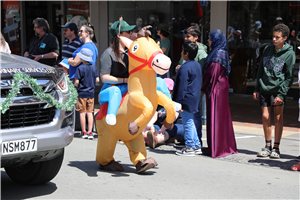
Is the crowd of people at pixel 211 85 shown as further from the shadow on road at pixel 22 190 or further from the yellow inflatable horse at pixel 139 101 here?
the shadow on road at pixel 22 190

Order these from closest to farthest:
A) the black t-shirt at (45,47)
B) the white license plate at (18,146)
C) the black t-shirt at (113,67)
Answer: the white license plate at (18,146), the black t-shirt at (113,67), the black t-shirt at (45,47)

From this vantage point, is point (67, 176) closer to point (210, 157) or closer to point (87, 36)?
point (210, 157)

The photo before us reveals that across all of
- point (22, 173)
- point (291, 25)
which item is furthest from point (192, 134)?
point (291, 25)

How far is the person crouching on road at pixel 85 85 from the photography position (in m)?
7.57

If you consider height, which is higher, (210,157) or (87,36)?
(87,36)

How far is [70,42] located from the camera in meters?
8.66

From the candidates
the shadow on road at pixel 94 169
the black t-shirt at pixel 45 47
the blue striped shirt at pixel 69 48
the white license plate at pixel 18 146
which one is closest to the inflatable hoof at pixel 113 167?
the shadow on road at pixel 94 169

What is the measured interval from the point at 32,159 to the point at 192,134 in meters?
3.00

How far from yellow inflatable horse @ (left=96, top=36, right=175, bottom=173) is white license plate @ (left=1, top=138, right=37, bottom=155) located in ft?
3.99

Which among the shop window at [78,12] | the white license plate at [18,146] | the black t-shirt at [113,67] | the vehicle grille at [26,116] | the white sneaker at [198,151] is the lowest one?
the white sneaker at [198,151]

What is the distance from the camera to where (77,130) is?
8.58 m

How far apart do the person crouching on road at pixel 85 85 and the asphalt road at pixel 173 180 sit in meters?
1.09

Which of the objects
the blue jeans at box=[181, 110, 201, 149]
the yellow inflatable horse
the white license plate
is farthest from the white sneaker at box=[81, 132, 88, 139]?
the white license plate

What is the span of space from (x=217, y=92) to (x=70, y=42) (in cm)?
364
